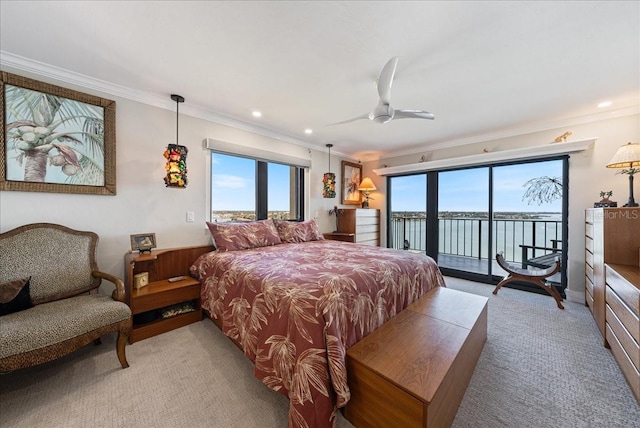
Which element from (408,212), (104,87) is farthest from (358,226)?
(104,87)

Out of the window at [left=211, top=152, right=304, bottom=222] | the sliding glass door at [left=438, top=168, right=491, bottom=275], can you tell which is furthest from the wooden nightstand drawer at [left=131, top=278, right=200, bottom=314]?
the sliding glass door at [left=438, top=168, right=491, bottom=275]

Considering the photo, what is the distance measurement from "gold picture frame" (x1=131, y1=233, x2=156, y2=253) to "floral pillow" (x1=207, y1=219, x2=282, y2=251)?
59 centimetres

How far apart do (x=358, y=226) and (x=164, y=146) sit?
11.2 feet

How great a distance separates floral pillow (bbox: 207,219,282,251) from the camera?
281cm

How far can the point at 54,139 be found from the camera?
215cm

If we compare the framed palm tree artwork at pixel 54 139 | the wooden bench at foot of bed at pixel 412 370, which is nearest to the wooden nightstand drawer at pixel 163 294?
the framed palm tree artwork at pixel 54 139

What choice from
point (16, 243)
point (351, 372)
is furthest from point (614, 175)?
point (16, 243)

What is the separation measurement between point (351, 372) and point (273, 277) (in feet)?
2.59

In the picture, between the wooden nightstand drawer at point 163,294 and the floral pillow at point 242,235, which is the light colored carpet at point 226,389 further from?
the floral pillow at point 242,235

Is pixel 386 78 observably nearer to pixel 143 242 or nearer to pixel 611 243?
pixel 611 243

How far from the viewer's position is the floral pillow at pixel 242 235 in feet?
9.23

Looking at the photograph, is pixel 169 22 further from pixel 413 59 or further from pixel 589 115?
pixel 589 115

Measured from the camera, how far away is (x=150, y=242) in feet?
8.26

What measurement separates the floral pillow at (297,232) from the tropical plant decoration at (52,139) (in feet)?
6.81
